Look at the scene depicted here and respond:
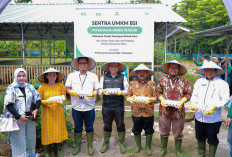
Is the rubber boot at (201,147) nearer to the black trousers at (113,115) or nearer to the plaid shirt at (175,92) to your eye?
the plaid shirt at (175,92)

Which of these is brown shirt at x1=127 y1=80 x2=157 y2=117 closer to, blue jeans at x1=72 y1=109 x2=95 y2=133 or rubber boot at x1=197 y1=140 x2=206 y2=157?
blue jeans at x1=72 y1=109 x2=95 y2=133

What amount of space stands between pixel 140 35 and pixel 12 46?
32805mm

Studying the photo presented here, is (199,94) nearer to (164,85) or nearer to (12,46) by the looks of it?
(164,85)

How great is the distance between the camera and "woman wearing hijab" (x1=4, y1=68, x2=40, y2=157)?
3.03m

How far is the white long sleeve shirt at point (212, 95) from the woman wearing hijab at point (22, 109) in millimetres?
2759

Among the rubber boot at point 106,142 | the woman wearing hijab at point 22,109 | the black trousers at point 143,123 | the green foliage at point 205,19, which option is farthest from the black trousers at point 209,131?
the green foliage at point 205,19

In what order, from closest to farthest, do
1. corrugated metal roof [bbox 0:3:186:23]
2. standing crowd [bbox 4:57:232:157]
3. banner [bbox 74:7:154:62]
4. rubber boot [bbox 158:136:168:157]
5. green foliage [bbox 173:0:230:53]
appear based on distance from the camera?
standing crowd [bbox 4:57:232:157], rubber boot [bbox 158:136:168:157], banner [bbox 74:7:154:62], corrugated metal roof [bbox 0:3:186:23], green foliage [bbox 173:0:230:53]

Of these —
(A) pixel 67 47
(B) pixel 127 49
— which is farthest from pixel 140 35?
(A) pixel 67 47

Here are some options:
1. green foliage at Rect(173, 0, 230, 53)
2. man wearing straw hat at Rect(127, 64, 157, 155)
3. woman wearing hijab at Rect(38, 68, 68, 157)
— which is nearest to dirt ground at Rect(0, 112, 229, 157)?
man wearing straw hat at Rect(127, 64, 157, 155)

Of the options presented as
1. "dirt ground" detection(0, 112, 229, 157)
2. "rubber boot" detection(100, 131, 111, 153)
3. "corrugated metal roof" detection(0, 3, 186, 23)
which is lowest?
"dirt ground" detection(0, 112, 229, 157)

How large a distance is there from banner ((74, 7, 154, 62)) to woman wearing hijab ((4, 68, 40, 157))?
2.99 meters

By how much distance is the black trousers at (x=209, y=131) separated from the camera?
129 inches

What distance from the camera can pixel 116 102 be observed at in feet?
12.5

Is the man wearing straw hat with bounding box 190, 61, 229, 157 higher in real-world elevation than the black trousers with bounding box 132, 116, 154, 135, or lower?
higher
